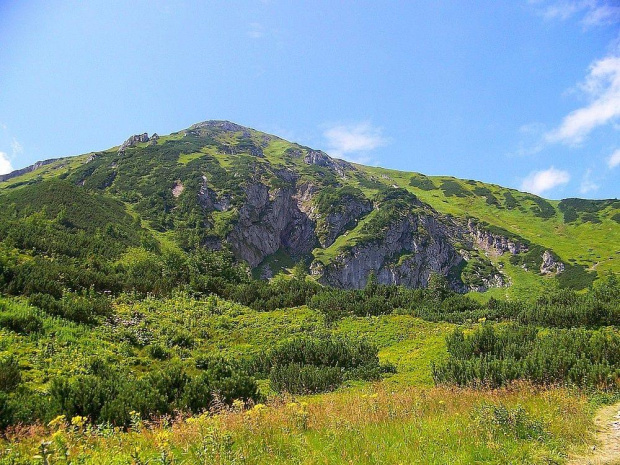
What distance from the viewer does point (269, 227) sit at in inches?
4313

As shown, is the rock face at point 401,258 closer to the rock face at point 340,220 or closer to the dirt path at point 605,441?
the rock face at point 340,220

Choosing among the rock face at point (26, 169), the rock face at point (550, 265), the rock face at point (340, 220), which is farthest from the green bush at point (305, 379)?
the rock face at point (26, 169)

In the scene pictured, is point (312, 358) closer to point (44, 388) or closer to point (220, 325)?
point (220, 325)

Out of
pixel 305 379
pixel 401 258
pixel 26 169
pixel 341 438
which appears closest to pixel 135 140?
pixel 26 169

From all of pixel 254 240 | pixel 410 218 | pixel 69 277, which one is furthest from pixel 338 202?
pixel 69 277

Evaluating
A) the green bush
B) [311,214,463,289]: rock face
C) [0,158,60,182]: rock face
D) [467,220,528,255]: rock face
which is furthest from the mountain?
the green bush

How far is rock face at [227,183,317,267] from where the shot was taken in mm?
96125

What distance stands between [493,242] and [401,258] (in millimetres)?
40368

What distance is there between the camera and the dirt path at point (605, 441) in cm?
536

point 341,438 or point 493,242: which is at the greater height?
point 493,242

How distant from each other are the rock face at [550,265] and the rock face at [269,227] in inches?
2749

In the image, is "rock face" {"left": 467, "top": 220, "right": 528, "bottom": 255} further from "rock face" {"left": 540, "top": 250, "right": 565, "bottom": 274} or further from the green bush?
the green bush

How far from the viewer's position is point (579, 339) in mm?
13367

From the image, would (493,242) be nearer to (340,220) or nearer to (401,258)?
(401,258)
